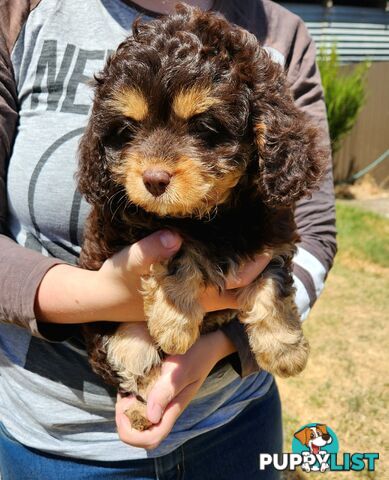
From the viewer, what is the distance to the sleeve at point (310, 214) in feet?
7.39

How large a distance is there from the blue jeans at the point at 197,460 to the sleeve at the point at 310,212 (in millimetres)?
507

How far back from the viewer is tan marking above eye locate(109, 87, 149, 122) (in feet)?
5.45

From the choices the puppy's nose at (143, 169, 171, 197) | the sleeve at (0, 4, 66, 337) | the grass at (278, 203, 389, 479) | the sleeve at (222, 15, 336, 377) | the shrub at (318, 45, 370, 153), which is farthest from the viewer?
the shrub at (318, 45, 370, 153)

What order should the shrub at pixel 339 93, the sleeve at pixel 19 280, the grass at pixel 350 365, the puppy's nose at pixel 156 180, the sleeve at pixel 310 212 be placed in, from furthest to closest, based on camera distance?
1. the shrub at pixel 339 93
2. the grass at pixel 350 365
3. the sleeve at pixel 310 212
4. the sleeve at pixel 19 280
5. the puppy's nose at pixel 156 180

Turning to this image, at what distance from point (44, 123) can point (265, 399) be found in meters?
1.46

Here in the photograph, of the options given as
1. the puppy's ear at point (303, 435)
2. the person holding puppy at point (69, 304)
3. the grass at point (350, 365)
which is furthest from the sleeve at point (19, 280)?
the grass at point (350, 365)

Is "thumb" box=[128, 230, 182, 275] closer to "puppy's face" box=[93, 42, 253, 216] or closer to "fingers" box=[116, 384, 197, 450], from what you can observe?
"puppy's face" box=[93, 42, 253, 216]

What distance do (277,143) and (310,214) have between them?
0.66m

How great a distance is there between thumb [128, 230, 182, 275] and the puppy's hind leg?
407 millimetres

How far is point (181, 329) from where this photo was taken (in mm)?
1924

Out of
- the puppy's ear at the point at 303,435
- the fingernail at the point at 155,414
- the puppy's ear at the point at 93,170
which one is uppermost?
the puppy's ear at the point at 93,170

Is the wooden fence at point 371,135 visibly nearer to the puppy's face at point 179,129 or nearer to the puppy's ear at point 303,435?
the puppy's ear at point 303,435

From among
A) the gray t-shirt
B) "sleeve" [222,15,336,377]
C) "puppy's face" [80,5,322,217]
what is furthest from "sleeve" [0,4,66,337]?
"sleeve" [222,15,336,377]

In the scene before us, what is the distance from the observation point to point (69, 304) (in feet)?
6.16
